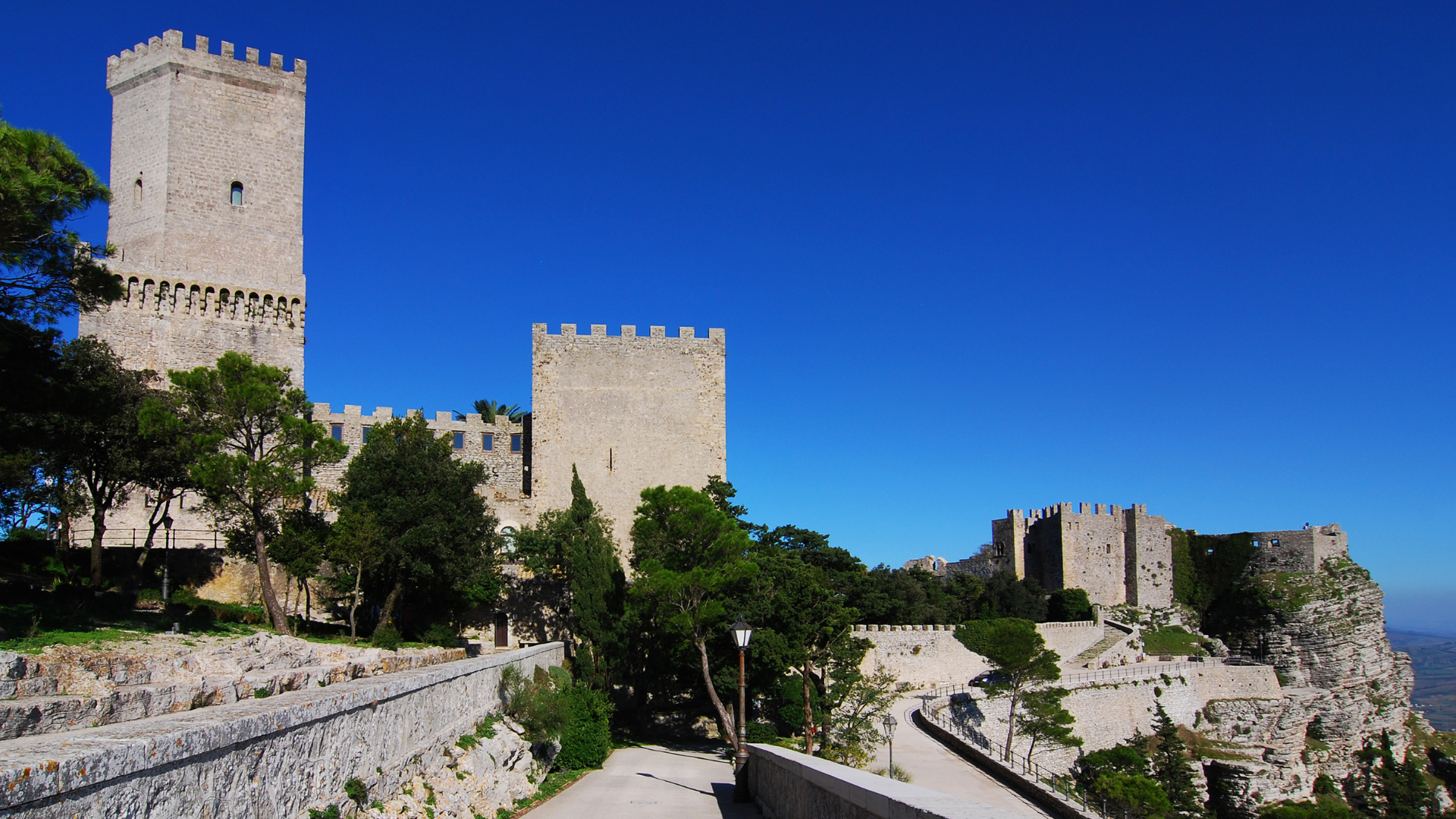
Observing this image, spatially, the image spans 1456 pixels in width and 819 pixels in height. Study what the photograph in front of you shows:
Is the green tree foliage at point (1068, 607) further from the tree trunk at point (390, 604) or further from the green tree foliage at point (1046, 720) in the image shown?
the tree trunk at point (390, 604)

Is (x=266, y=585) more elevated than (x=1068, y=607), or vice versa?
(x=266, y=585)

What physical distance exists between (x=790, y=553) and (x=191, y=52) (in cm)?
2427

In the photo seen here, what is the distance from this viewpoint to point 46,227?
1153 cm

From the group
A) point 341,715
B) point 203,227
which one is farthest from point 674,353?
point 341,715

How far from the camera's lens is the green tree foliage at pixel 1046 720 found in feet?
96.7

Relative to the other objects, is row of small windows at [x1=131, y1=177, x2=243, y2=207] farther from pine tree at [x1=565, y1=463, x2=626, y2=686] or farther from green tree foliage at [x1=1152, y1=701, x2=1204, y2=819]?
green tree foliage at [x1=1152, y1=701, x2=1204, y2=819]

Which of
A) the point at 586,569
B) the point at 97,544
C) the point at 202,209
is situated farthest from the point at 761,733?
the point at 202,209

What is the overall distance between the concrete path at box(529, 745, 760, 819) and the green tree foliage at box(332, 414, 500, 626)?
5970mm

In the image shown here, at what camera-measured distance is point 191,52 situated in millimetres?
27672

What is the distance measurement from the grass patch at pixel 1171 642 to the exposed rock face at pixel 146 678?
41071 millimetres

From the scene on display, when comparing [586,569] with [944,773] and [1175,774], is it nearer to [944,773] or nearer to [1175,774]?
[944,773]

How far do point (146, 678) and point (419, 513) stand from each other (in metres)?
12.5

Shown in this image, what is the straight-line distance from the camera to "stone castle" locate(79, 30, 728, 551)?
27.1 meters

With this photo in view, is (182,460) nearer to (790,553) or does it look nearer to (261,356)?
(261,356)
